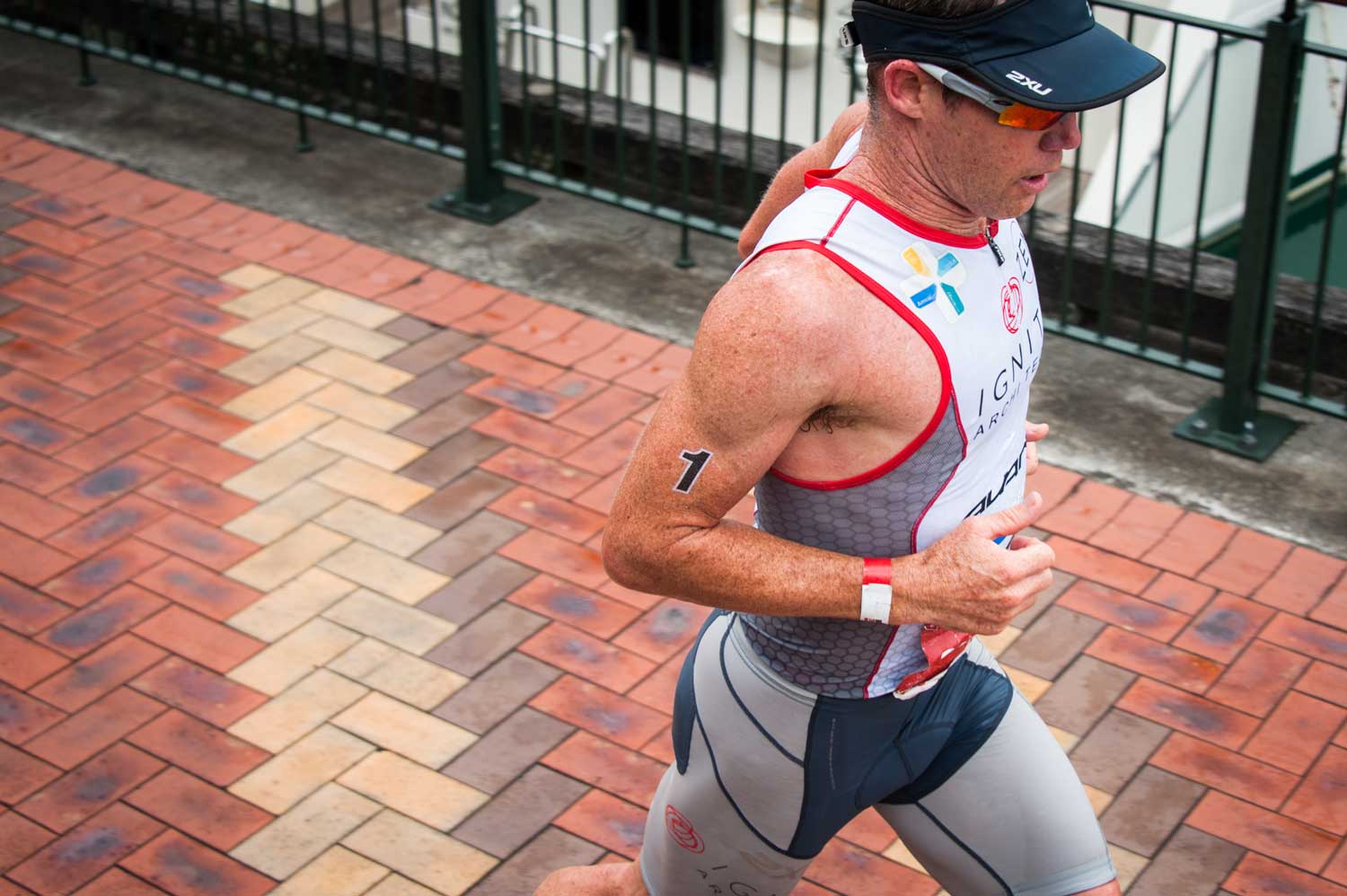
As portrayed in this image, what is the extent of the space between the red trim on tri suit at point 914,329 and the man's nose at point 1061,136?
31 cm

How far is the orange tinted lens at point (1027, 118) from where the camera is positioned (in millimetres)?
2406

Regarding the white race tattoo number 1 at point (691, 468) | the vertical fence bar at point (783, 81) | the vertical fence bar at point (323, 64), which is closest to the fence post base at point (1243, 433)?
the vertical fence bar at point (783, 81)

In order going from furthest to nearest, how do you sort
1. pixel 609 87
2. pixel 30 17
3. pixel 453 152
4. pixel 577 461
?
pixel 609 87 → pixel 30 17 → pixel 453 152 → pixel 577 461

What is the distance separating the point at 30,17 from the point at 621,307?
3.90 m

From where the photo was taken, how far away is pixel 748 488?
8.23 feet

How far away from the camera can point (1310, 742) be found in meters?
4.31

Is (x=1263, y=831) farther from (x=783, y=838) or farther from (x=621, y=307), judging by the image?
(x=621, y=307)

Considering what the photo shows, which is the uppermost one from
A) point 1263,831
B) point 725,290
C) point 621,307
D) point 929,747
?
point 725,290

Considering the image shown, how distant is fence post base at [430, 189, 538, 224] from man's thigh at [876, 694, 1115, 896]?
4.26 meters

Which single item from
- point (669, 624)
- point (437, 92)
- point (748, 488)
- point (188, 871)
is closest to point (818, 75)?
point (437, 92)

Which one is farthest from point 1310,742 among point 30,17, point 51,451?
point 30,17

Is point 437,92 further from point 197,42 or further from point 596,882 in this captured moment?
point 596,882

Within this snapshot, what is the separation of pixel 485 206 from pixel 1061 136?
182 inches

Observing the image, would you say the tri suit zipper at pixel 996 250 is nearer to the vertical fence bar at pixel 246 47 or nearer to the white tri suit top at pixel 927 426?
the white tri suit top at pixel 927 426
